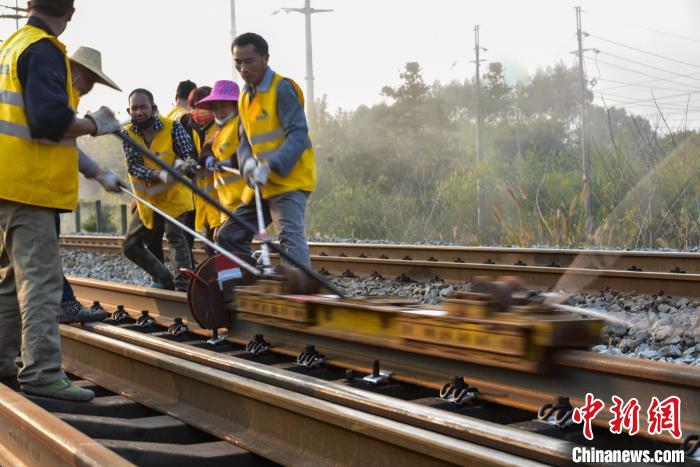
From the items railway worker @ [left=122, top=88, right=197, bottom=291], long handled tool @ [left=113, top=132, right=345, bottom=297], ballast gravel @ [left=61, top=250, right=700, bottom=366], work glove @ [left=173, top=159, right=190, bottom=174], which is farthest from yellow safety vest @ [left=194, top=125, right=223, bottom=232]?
long handled tool @ [left=113, top=132, right=345, bottom=297]

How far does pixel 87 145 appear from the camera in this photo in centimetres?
6725

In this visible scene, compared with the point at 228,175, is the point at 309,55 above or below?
above

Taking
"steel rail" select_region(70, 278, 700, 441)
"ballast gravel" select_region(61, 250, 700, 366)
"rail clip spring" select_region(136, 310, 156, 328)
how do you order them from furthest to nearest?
"rail clip spring" select_region(136, 310, 156, 328)
"ballast gravel" select_region(61, 250, 700, 366)
"steel rail" select_region(70, 278, 700, 441)

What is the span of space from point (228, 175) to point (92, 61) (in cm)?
198

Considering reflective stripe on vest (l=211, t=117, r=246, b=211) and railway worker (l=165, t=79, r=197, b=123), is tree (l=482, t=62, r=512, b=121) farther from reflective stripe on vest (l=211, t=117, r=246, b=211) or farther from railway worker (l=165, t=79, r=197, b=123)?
reflective stripe on vest (l=211, t=117, r=246, b=211)

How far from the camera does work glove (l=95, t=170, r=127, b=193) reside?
4598mm

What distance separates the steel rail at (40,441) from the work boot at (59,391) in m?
0.27

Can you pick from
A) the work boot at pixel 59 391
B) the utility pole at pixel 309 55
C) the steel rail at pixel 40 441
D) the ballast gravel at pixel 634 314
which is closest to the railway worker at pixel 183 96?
the ballast gravel at pixel 634 314

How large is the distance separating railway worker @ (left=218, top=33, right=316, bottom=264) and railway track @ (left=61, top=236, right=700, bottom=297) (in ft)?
9.90

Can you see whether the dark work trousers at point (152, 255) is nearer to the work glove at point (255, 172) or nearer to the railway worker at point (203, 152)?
the railway worker at point (203, 152)

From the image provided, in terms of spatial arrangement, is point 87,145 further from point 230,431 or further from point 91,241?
point 230,431

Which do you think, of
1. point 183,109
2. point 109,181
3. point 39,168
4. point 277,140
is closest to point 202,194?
point 109,181

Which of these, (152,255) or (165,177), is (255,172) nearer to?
(165,177)

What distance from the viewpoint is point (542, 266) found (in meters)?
8.80
